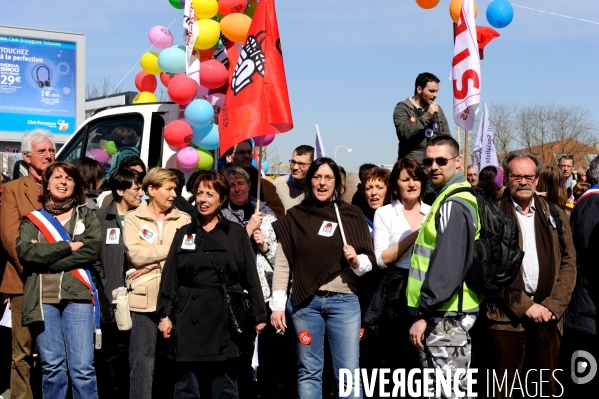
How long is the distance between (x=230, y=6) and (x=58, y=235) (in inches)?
Answer: 149

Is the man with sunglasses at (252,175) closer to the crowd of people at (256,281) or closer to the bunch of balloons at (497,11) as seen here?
the crowd of people at (256,281)

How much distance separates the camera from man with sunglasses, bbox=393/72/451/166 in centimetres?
741

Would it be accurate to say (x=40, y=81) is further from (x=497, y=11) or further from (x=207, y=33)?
(x=497, y=11)

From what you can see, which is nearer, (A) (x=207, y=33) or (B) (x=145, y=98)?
(A) (x=207, y=33)

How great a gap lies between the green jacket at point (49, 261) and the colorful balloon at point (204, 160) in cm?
280

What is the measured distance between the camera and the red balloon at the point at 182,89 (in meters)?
8.35

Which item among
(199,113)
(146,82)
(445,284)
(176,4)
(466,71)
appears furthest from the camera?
(146,82)

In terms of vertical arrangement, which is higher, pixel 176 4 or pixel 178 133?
pixel 176 4

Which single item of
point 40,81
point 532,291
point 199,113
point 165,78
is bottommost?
point 532,291

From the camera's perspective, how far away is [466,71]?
298 inches

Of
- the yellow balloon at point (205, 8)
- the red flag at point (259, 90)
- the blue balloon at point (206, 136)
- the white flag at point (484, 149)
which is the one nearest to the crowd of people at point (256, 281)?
the red flag at point (259, 90)

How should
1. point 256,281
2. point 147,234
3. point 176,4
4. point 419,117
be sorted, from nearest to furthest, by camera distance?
point 256,281 < point 147,234 < point 419,117 < point 176,4

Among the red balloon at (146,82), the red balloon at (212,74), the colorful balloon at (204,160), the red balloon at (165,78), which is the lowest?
the colorful balloon at (204,160)

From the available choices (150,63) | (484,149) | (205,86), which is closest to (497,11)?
(484,149)
